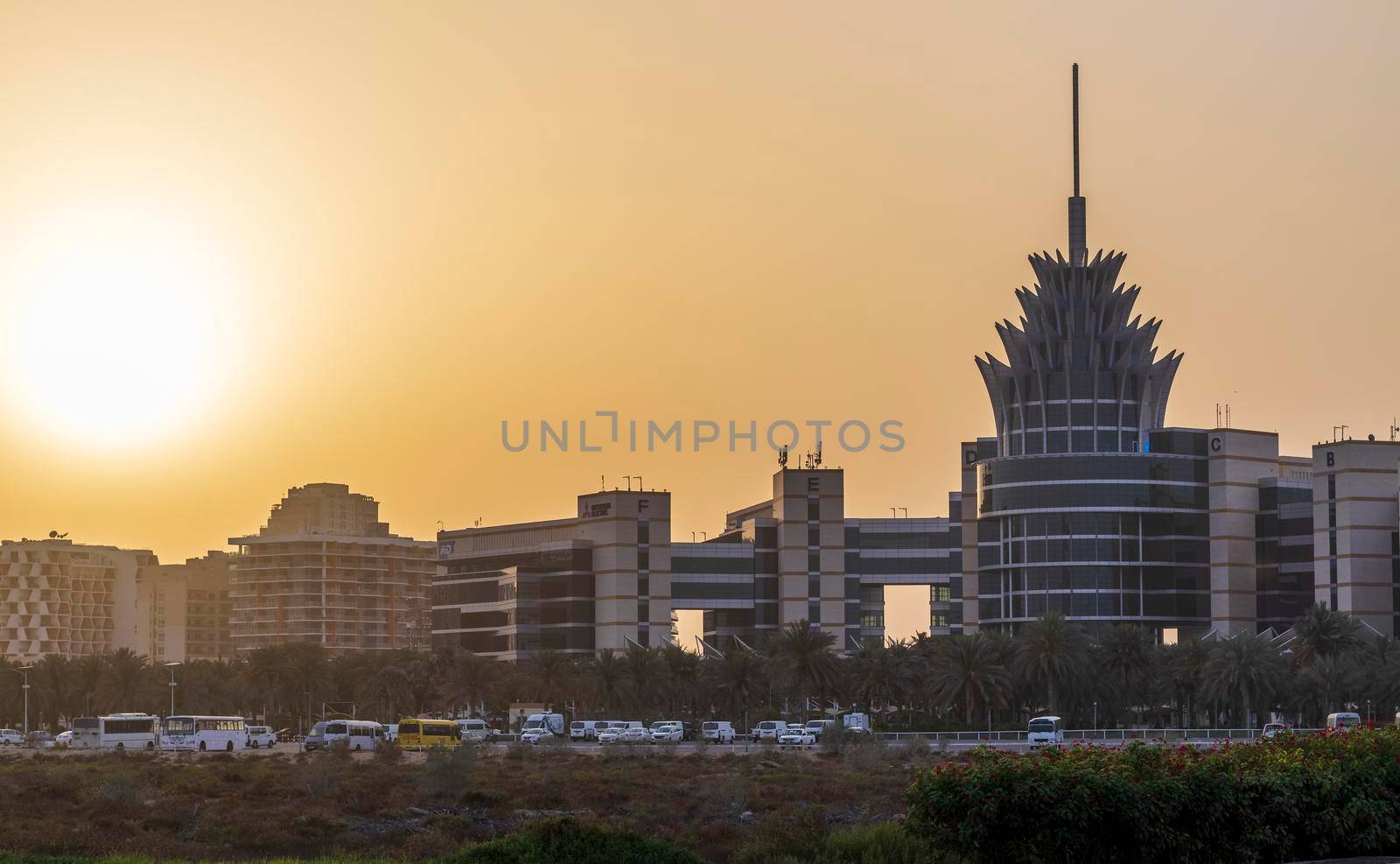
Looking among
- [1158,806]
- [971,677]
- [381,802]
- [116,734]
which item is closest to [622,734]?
[971,677]

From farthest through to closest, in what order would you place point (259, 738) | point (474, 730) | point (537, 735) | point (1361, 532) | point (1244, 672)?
point (1361, 532) < point (537, 735) < point (474, 730) < point (259, 738) < point (1244, 672)

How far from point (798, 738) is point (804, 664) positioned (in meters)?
14.7

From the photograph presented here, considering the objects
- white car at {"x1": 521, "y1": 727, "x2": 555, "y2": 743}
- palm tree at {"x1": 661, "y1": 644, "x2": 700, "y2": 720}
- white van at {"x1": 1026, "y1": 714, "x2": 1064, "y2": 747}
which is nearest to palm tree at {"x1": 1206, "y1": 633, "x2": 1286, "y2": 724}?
Answer: white van at {"x1": 1026, "y1": 714, "x2": 1064, "y2": 747}

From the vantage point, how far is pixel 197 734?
126m

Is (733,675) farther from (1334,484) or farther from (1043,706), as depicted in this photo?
(1334,484)

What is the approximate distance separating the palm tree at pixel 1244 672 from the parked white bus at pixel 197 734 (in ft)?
227

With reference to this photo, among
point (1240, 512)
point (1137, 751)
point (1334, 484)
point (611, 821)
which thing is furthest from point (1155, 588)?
point (1137, 751)

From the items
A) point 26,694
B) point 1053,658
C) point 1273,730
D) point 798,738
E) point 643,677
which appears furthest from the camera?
point 26,694

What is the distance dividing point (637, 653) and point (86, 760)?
6324 centimetres

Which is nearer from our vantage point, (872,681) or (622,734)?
(622,734)

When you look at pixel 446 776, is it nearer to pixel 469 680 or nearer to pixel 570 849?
pixel 570 849

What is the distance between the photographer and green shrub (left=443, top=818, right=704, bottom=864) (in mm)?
34531

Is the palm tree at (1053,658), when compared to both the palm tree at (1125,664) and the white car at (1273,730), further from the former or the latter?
the white car at (1273,730)

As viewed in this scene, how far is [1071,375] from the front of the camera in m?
197
